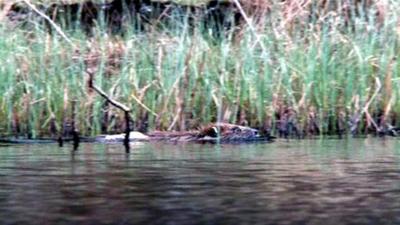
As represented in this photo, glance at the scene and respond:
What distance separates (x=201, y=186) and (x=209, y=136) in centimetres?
334

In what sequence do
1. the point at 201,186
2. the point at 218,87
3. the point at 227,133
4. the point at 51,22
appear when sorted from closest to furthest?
the point at 201,186 < the point at 227,133 < the point at 218,87 < the point at 51,22

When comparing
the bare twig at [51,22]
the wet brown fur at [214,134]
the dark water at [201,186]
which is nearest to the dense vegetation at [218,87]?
the wet brown fur at [214,134]

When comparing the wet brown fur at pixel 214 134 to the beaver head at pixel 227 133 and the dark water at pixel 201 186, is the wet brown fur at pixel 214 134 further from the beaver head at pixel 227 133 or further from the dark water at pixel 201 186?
the dark water at pixel 201 186

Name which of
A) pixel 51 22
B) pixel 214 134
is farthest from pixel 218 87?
pixel 51 22

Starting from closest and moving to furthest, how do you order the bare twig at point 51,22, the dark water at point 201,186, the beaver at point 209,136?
the dark water at point 201,186
the beaver at point 209,136
the bare twig at point 51,22

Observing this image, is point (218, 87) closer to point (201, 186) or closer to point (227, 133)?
point (227, 133)

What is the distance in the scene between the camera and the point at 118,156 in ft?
19.1

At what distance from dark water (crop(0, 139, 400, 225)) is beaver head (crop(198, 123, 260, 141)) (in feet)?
2.92

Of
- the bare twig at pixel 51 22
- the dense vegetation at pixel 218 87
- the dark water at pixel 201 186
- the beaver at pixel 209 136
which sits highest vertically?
the bare twig at pixel 51 22

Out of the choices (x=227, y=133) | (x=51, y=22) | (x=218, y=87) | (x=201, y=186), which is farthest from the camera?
(x=51, y=22)

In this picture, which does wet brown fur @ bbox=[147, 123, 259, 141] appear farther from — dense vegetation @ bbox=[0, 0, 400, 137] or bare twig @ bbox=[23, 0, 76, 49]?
bare twig @ bbox=[23, 0, 76, 49]

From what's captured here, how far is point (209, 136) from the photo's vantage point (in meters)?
7.46

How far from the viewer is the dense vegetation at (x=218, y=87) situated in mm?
8312

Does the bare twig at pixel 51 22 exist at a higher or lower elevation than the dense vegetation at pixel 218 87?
higher
